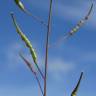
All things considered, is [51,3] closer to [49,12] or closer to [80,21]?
[49,12]

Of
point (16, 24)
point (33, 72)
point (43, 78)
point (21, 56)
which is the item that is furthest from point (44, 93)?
point (16, 24)

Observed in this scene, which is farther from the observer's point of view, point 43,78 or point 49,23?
point 49,23

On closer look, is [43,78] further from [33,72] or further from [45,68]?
[33,72]

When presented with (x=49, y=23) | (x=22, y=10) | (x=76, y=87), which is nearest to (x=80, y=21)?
(x=49, y=23)

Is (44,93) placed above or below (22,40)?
below

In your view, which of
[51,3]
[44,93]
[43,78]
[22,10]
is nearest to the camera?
[44,93]

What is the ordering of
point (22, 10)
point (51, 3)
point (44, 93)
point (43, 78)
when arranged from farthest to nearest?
point (22, 10), point (51, 3), point (43, 78), point (44, 93)

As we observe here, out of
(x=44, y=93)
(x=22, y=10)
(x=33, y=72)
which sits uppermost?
(x=22, y=10)

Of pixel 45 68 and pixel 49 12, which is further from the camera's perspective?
pixel 49 12

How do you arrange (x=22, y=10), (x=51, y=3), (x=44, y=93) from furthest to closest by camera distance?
(x=22, y=10), (x=51, y=3), (x=44, y=93)
